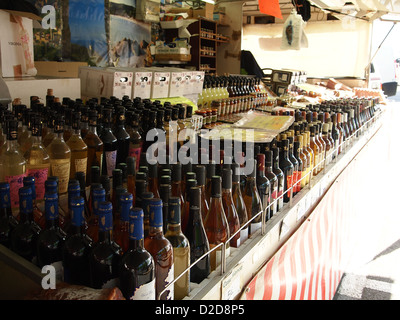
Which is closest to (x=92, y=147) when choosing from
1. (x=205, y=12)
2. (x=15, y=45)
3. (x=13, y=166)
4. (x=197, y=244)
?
(x=13, y=166)

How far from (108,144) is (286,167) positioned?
866mm

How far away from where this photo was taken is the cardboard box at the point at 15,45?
2.36 m

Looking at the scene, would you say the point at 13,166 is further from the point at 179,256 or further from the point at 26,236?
the point at 179,256

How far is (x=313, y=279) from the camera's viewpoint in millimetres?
2037

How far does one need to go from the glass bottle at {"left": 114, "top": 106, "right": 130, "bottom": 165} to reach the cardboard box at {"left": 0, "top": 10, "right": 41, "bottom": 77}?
1.25 meters

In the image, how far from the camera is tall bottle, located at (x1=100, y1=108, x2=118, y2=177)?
Answer: 151 cm

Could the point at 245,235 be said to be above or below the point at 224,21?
below

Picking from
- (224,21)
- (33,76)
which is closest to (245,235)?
(33,76)

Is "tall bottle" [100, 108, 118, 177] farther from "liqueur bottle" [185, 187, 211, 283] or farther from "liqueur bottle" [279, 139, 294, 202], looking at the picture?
"liqueur bottle" [279, 139, 294, 202]

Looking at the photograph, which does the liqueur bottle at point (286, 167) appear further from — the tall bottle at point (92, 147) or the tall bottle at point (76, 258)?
the tall bottle at point (76, 258)

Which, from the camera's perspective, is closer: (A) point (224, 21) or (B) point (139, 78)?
(B) point (139, 78)

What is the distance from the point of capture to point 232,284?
47.2 inches

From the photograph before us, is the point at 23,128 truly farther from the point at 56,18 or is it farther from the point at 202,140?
the point at 56,18
